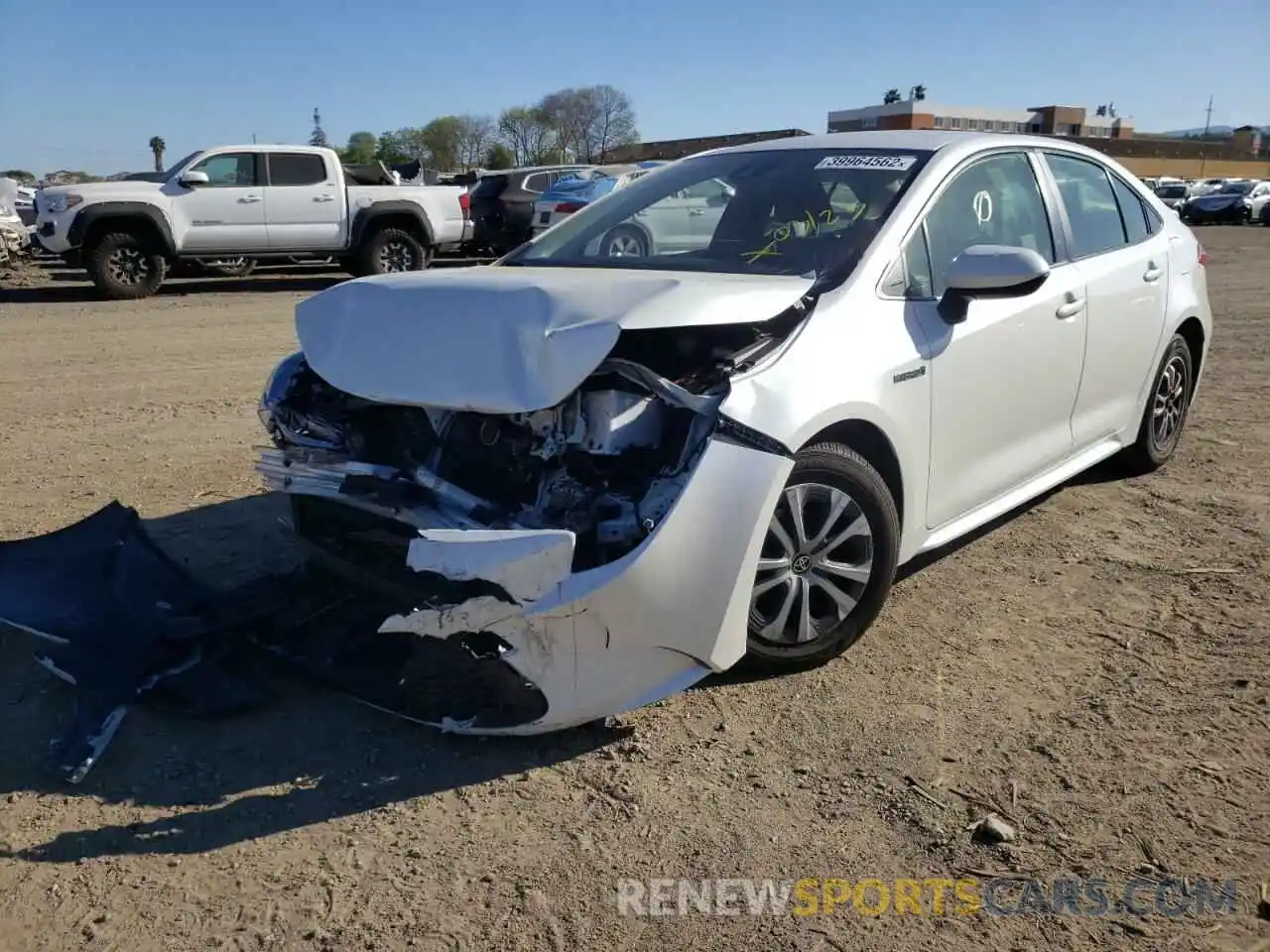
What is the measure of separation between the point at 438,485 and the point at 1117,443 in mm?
3571

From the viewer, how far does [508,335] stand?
123 inches

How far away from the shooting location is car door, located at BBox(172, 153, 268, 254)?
13992 millimetres

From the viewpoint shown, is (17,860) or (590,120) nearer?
(17,860)

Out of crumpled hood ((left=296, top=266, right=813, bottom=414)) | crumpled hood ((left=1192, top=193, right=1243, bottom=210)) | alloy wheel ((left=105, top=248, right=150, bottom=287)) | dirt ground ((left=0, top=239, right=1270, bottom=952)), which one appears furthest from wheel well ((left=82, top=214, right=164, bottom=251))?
crumpled hood ((left=1192, top=193, right=1243, bottom=210))

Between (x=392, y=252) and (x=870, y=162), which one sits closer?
(x=870, y=162)

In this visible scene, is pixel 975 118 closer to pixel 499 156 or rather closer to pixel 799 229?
pixel 499 156

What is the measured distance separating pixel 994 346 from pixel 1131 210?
1.92 m

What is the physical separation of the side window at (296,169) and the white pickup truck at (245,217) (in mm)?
14

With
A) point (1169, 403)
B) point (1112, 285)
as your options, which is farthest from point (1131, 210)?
point (1169, 403)

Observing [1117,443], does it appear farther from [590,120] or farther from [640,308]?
[590,120]

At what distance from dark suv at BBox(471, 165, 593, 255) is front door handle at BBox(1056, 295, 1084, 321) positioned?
14.0 meters

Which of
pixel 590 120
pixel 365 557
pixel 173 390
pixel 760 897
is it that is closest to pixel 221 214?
pixel 173 390

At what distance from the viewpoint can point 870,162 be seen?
409 cm

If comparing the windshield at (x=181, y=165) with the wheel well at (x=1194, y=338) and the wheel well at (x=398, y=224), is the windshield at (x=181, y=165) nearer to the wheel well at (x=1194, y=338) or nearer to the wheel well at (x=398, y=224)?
the wheel well at (x=398, y=224)
